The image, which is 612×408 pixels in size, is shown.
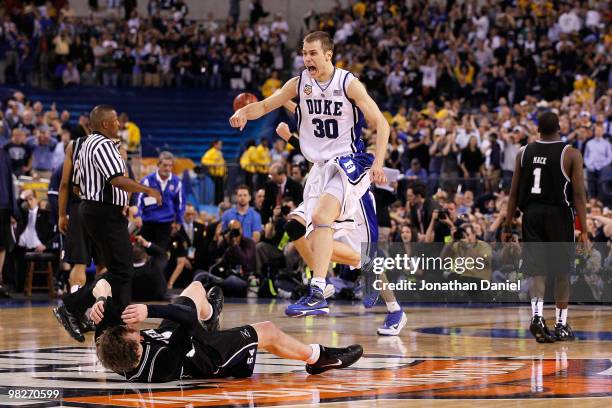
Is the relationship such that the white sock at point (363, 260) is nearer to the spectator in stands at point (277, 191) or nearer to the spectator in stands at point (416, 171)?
the spectator in stands at point (277, 191)

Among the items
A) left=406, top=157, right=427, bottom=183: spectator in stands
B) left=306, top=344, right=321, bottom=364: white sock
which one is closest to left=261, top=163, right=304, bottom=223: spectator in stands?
left=406, top=157, right=427, bottom=183: spectator in stands

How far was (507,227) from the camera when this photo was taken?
450 inches

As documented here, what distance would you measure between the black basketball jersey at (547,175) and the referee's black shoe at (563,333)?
1.13 m

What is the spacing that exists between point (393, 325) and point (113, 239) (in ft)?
9.32

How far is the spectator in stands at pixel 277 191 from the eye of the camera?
59.3ft

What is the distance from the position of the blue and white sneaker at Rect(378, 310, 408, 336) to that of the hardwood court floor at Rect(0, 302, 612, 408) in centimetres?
13

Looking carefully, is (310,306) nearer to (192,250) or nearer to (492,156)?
(192,250)

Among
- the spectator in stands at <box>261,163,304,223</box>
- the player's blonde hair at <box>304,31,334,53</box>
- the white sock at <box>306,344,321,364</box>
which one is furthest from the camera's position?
the spectator in stands at <box>261,163,304,223</box>

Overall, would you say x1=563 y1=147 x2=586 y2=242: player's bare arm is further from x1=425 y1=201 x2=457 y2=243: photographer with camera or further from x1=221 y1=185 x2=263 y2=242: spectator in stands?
x1=221 y1=185 x2=263 y2=242: spectator in stands

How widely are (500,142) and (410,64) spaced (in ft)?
25.4

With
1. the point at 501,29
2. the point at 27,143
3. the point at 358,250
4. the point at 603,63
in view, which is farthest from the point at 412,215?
the point at 501,29

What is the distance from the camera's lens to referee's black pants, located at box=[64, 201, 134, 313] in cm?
1058

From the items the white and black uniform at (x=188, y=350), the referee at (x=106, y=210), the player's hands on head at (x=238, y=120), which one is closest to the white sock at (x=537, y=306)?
the player's hands on head at (x=238, y=120)

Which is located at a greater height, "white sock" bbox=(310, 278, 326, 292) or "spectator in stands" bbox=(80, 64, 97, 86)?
"spectator in stands" bbox=(80, 64, 97, 86)
